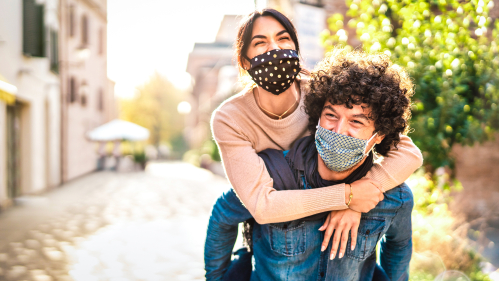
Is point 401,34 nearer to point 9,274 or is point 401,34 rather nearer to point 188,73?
point 9,274

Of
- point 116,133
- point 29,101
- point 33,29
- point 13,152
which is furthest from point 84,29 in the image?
point 13,152

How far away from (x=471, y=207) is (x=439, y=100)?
513 centimetres

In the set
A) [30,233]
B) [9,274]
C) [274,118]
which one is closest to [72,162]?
[30,233]

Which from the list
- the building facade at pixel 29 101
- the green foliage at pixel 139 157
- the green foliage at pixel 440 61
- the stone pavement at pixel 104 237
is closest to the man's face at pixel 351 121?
the stone pavement at pixel 104 237

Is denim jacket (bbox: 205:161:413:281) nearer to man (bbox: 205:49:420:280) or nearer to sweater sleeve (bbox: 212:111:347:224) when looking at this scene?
man (bbox: 205:49:420:280)

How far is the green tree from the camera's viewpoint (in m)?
40.2

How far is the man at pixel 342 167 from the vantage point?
2.11m

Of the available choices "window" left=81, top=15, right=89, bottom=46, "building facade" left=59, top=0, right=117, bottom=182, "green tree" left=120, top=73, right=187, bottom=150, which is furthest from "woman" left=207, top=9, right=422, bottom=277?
"green tree" left=120, top=73, right=187, bottom=150

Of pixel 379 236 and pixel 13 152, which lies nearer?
pixel 379 236

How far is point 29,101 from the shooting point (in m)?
12.2

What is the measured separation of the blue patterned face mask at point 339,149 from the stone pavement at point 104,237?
3.20ft

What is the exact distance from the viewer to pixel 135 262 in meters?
5.81

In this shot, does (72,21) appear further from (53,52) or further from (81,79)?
(53,52)

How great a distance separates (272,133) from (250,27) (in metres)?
0.68
